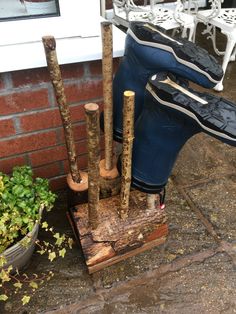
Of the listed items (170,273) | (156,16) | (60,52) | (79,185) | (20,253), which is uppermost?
(60,52)

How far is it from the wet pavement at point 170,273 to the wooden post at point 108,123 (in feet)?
1.07

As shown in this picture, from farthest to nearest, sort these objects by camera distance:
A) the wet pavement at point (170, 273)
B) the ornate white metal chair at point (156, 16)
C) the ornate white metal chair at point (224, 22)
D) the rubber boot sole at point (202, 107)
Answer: the ornate white metal chair at point (156, 16), the ornate white metal chair at point (224, 22), the wet pavement at point (170, 273), the rubber boot sole at point (202, 107)

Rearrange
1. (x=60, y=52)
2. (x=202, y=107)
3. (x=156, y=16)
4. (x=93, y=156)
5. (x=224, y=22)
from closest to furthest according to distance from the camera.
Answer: (x=202, y=107) → (x=93, y=156) → (x=60, y=52) → (x=224, y=22) → (x=156, y=16)

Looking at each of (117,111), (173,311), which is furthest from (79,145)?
(173,311)

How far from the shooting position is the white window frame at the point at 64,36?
1318 millimetres

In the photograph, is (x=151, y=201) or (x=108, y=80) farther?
(x=151, y=201)

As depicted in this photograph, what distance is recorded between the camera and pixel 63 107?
1.21m

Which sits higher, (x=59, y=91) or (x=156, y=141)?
(x=59, y=91)

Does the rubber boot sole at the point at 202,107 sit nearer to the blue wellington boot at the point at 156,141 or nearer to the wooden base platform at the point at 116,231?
the blue wellington boot at the point at 156,141

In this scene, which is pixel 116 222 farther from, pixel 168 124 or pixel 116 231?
pixel 168 124

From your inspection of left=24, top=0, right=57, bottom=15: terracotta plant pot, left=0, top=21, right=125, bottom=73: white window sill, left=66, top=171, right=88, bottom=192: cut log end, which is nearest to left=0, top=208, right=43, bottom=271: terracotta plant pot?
left=66, top=171, right=88, bottom=192: cut log end

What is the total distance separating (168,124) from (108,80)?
29cm

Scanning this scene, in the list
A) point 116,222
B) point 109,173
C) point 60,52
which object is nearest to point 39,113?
point 60,52

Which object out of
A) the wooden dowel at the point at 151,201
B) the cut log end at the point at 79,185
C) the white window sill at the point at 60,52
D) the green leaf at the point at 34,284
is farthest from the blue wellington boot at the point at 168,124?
the green leaf at the point at 34,284
